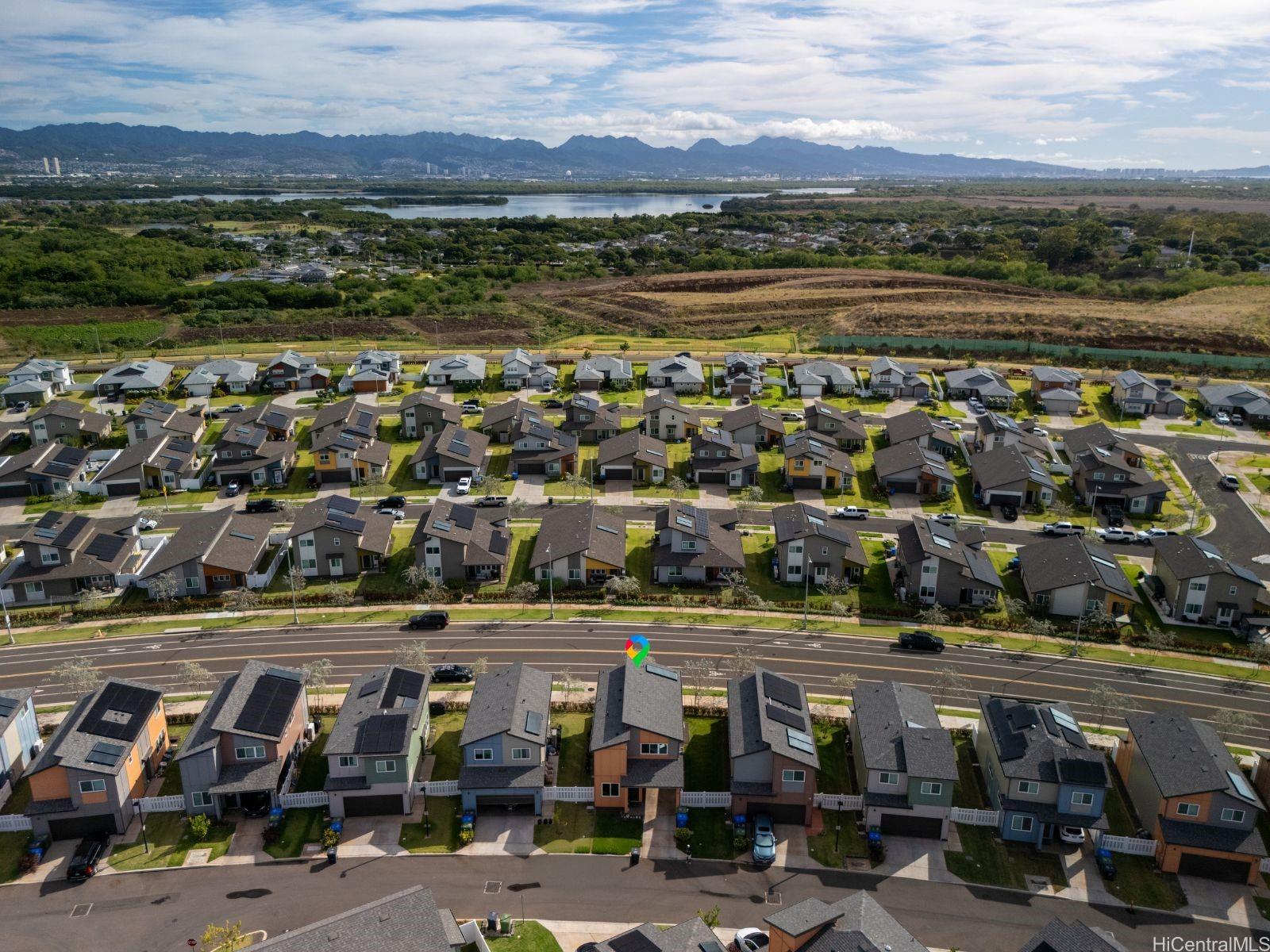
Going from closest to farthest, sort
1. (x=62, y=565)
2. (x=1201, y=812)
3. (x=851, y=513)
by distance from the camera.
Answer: (x=1201, y=812)
(x=62, y=565)
(x=851, y=513)

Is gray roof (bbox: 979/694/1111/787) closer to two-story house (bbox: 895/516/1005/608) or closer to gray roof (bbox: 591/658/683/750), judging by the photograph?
gray roof (bbox: 591/658/683/750)

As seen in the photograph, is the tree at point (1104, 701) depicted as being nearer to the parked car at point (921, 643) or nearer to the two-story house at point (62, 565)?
the parked car at point (921, 643)

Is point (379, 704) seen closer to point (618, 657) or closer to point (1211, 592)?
point (618, 657)

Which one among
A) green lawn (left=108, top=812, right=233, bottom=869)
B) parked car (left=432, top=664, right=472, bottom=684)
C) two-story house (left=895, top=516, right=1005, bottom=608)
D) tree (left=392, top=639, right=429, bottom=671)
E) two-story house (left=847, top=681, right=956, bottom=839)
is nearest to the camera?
green lawn (left=108, top=812, right=233, bottom=869)

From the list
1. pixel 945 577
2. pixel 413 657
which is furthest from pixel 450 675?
pixel 945 577

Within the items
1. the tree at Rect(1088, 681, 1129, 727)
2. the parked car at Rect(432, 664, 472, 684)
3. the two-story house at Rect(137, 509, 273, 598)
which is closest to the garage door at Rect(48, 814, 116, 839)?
the parked car at Rect(432, 664, 472, 684)

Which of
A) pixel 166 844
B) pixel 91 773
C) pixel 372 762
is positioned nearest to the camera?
pixel 91 773
